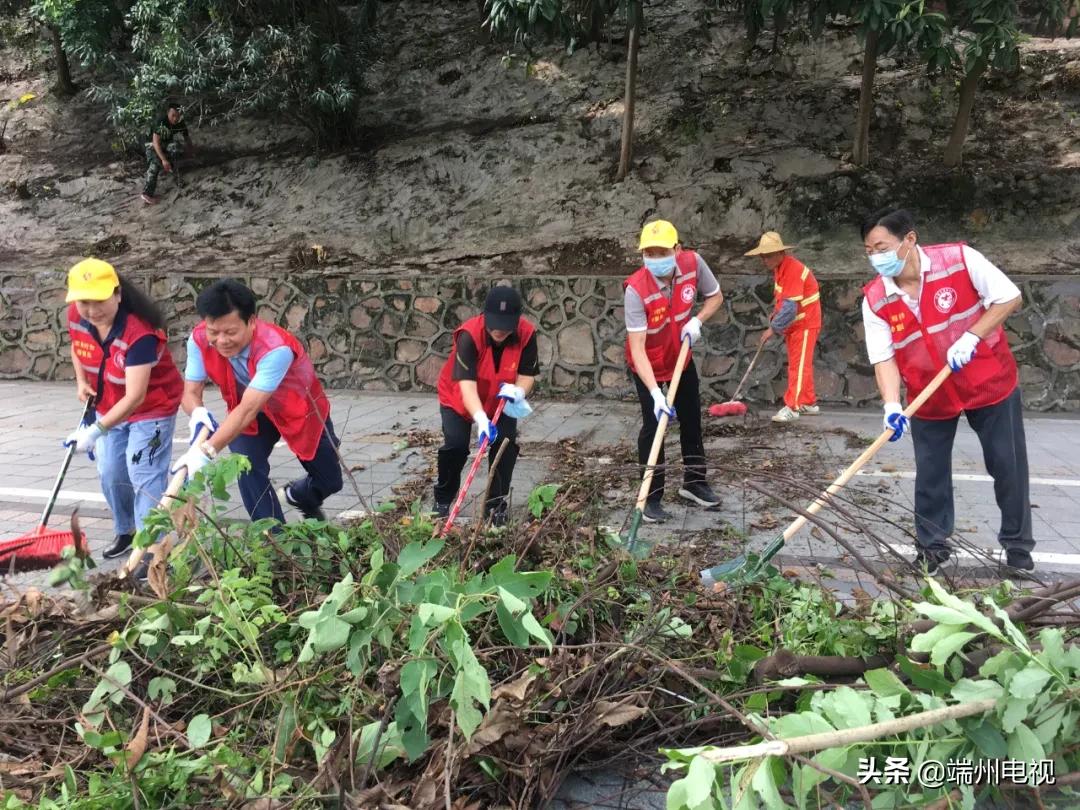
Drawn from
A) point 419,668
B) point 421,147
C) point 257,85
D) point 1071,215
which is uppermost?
point 257,85

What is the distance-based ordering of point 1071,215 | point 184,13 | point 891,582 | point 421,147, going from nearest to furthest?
point 891,582, point 1071,215, point 184,13, point 421,147

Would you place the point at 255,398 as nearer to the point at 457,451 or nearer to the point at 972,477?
the point at 457,451

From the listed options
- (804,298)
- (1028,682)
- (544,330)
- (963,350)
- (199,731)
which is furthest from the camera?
(544,330)

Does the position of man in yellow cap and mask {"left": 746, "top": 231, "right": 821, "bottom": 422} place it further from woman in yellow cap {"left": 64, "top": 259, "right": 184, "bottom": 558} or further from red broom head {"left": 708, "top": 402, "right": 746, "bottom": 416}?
woman in yellow cap {"left": 64, "top": 259, "right": 184, "bottom": 558}

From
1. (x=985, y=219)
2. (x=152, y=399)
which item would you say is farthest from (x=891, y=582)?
(x=985, y=219)

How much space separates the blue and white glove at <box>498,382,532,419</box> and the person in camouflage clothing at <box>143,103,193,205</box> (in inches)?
374

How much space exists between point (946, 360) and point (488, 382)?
2.38m

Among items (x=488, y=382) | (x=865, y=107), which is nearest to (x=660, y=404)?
(x=488, y=382)

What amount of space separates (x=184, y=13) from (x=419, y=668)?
11250 mm

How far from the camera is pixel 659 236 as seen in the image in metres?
4.65

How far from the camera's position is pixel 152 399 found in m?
3.88

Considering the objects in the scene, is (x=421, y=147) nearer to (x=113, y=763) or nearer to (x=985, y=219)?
(x=985, y=219)

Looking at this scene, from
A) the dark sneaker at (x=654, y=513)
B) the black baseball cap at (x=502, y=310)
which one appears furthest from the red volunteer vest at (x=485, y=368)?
the dark sneaker at (x=654, y=513)

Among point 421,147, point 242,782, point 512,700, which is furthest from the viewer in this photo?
point 421,147
